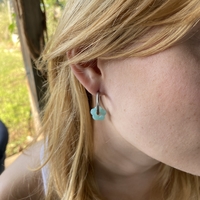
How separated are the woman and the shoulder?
0.11 feet

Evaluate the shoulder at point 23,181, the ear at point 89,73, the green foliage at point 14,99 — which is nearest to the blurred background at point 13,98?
the green foliage at point 14,99

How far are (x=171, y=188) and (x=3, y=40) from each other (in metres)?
1.73

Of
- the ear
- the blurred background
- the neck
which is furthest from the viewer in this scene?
the blurred background

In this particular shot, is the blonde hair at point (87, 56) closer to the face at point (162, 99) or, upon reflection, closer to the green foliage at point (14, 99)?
the face at point (162, 99)

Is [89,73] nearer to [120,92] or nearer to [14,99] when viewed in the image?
[120,92]

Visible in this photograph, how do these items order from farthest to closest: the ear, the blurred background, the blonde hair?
the blurred background, the ear, the blonde hair

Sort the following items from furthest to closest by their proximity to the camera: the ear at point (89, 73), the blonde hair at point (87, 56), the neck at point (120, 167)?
the neck at point (120, 167), the ear at point (89, 73), the blonde hair at point (87, 56)

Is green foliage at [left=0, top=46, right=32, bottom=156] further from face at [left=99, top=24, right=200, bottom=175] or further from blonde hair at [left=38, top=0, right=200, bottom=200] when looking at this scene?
face at [left=99, top=24, right=200, bottom=175]

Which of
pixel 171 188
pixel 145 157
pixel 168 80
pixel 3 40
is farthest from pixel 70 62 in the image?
pixel 3 40

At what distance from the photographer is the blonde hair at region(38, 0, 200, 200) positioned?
612mm

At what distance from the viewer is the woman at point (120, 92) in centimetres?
63

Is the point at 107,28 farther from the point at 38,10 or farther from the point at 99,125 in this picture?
the point at 38,10

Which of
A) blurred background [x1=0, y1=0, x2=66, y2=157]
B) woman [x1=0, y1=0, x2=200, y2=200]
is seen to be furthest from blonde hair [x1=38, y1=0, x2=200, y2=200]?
Result: blurred background [x1=0, y1=0, x2=66, y2=157]

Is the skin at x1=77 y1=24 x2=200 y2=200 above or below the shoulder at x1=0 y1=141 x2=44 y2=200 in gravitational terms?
above
